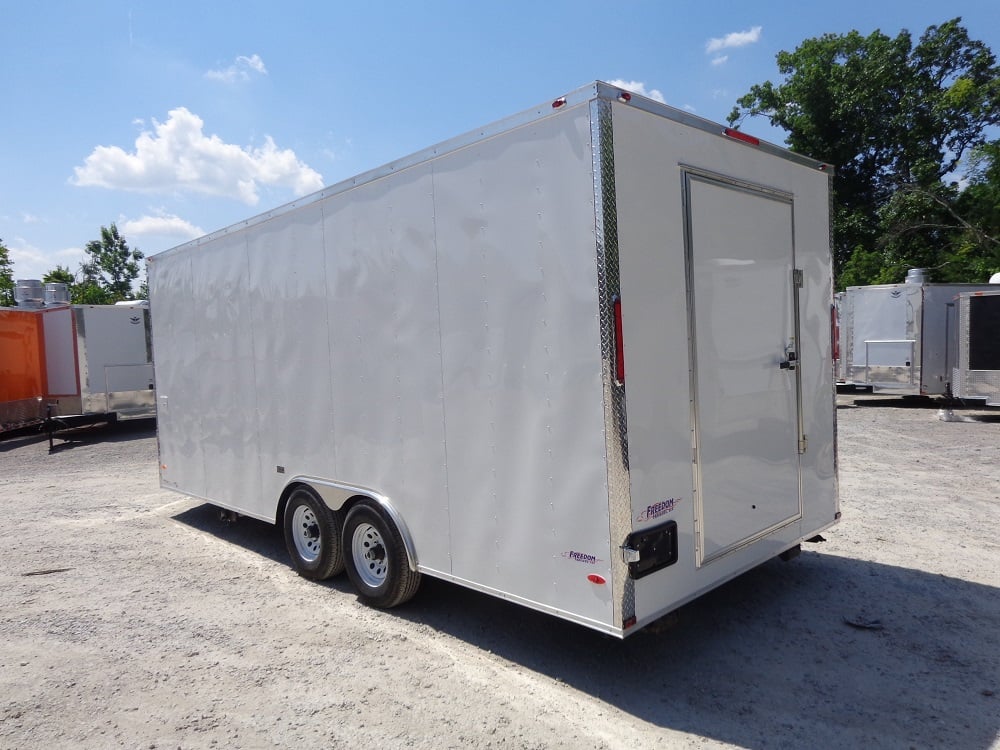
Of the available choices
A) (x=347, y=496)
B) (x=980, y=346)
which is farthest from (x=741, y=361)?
(x=980, y=346)

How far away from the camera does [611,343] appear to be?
313cm

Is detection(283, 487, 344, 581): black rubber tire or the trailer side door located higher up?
the trailer side door

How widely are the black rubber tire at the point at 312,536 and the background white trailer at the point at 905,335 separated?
13336 millimetres

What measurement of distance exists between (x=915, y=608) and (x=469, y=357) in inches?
125

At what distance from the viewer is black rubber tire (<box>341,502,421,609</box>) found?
4371 mm

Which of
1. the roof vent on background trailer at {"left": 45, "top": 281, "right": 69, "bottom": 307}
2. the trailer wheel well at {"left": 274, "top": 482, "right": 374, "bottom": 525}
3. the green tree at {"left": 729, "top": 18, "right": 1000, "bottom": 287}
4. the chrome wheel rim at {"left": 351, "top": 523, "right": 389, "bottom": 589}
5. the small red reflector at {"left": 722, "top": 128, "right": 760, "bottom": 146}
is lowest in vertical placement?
Answer: the chrome wheel rim at {"left": 351, "top": 523, "right": 389, "bottom": 589}

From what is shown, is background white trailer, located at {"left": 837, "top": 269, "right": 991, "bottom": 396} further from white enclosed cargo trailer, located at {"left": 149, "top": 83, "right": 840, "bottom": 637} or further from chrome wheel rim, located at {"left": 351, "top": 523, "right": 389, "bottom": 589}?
chrome wheel rim, located at {"left": 351, "top": 523, "right": 389, "bottom": 589}

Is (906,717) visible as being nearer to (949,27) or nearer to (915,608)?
(915,608)

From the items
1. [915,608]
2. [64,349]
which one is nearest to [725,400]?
[915,608]

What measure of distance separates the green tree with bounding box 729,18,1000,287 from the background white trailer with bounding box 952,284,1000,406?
12.7m

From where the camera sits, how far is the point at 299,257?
5.02 m

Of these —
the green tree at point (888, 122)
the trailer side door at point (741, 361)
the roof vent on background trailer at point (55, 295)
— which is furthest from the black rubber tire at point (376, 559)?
the green tree at point (888, 122)

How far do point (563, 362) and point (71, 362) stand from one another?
13.7 metres

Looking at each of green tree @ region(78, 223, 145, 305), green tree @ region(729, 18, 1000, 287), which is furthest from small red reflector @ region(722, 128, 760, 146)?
green tree @ region(78, 223, 145, 305)
